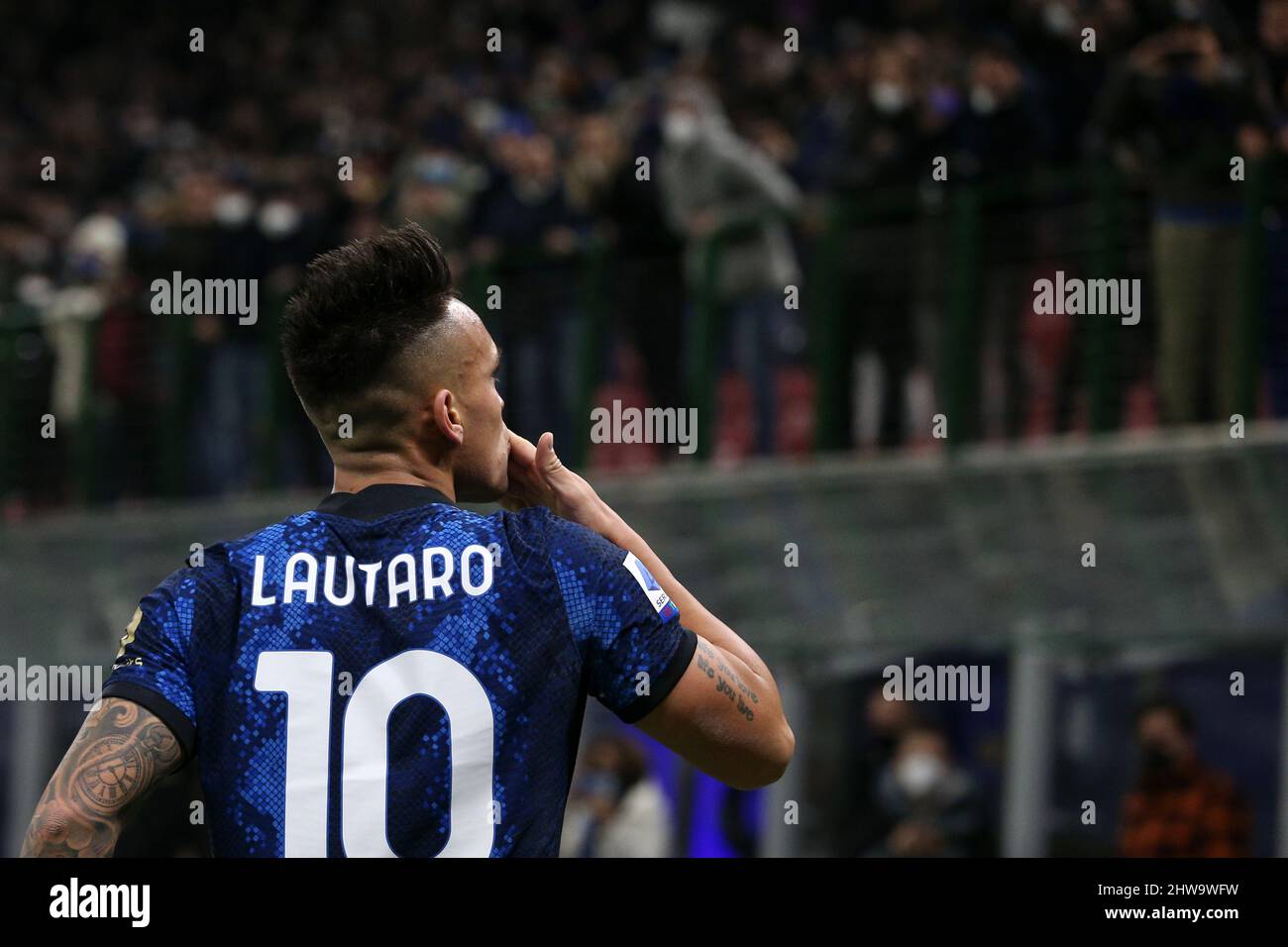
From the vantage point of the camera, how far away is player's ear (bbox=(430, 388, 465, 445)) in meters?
3.13

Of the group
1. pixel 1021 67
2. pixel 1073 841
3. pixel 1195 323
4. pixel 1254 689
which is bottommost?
pixel 1073 841

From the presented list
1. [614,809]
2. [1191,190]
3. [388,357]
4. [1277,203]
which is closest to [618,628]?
[388,357]

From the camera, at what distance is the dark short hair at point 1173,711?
29.3ft

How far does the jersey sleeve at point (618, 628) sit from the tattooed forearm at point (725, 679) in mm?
26

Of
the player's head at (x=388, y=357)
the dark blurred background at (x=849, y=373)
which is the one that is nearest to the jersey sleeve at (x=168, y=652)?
the player's head at (x=388, y=357)

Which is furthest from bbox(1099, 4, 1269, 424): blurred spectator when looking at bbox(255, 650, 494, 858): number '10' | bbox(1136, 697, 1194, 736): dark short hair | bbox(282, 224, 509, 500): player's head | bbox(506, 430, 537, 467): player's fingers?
bbox(255, 650, 494, 858): number '10'

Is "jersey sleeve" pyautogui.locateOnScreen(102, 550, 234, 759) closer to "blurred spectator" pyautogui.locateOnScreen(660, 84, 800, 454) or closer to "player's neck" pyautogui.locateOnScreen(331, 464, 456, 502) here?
"player's neck" pyautogui.locateOnScreen(331, 464, 456, 502)

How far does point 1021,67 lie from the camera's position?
10789 mm

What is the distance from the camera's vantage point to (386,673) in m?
2.91

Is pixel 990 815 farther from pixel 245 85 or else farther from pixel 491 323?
pixel 245 85

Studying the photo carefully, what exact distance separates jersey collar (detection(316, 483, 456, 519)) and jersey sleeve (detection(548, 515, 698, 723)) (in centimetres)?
24

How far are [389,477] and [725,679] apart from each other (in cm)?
59
